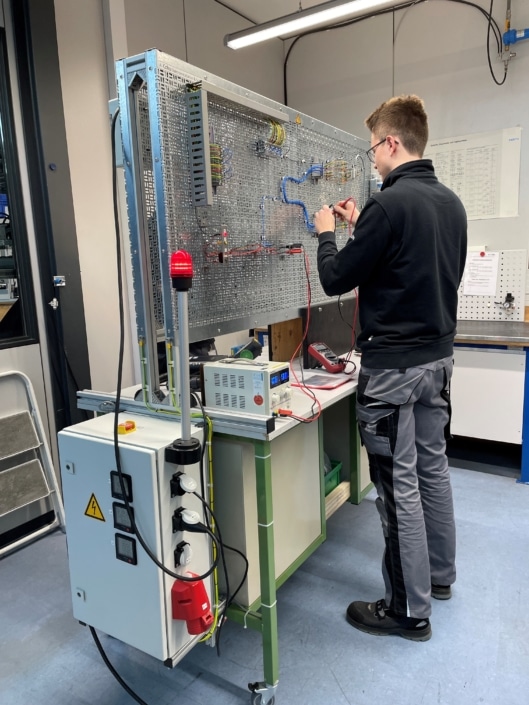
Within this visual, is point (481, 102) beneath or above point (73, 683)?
above

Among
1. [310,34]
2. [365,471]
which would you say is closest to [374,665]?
[365,471]

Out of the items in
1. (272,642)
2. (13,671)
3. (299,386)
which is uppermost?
(299,386)

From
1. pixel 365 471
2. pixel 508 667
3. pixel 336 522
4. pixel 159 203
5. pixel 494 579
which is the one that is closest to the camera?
pixel 159 203

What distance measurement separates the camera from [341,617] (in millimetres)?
1925

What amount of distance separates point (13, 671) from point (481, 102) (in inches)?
158

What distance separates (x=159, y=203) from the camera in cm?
145

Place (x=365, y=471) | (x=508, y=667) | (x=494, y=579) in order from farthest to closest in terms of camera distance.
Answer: (x=365, y=471) < (x=494, y=579) < (x=508, y=667)

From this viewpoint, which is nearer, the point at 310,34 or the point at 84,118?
the point at 84,118

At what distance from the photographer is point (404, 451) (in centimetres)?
167

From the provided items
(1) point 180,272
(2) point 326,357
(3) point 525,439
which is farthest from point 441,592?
(1) point 180,272

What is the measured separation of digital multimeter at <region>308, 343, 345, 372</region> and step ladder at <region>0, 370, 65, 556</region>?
4.64ft

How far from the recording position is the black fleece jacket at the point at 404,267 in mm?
1537

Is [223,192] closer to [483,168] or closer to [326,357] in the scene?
[326,357]

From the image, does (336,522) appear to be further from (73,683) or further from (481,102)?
(481,102)
